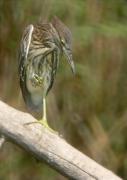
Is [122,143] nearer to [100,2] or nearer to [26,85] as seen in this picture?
[100,2]

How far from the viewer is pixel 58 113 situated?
6949 mm

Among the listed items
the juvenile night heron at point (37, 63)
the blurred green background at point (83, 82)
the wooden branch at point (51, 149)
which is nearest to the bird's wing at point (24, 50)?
the juvenile night heron at point (37, 63)

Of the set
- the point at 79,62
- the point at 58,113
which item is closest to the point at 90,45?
the point at 79,62

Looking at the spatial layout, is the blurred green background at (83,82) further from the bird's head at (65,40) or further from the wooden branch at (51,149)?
the wooden branch at (51,149)

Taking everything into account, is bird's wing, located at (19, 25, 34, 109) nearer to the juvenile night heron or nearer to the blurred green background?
the juvenile night heron

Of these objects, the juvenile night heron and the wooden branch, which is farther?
the juvenile night heron

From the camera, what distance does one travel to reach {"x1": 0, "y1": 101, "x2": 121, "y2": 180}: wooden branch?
14.0 feet

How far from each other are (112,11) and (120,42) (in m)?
0.32

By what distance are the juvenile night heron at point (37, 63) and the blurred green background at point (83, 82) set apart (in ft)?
2.78

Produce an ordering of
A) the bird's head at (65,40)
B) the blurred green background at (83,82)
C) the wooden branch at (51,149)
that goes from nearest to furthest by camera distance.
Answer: the wooden branch at (51,149) < the bird's head at (65,40) < the blurred green background at (83,82)

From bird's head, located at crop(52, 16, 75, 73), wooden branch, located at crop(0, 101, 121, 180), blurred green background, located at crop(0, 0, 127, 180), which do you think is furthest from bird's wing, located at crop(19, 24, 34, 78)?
wooden branch, located at crop(0, 101, 121, 180)

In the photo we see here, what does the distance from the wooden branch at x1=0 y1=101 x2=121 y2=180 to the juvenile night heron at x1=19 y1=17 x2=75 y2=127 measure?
3.58 feet

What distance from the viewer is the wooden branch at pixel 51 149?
4266 millimetres

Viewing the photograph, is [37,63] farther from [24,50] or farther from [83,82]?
[83,82]
